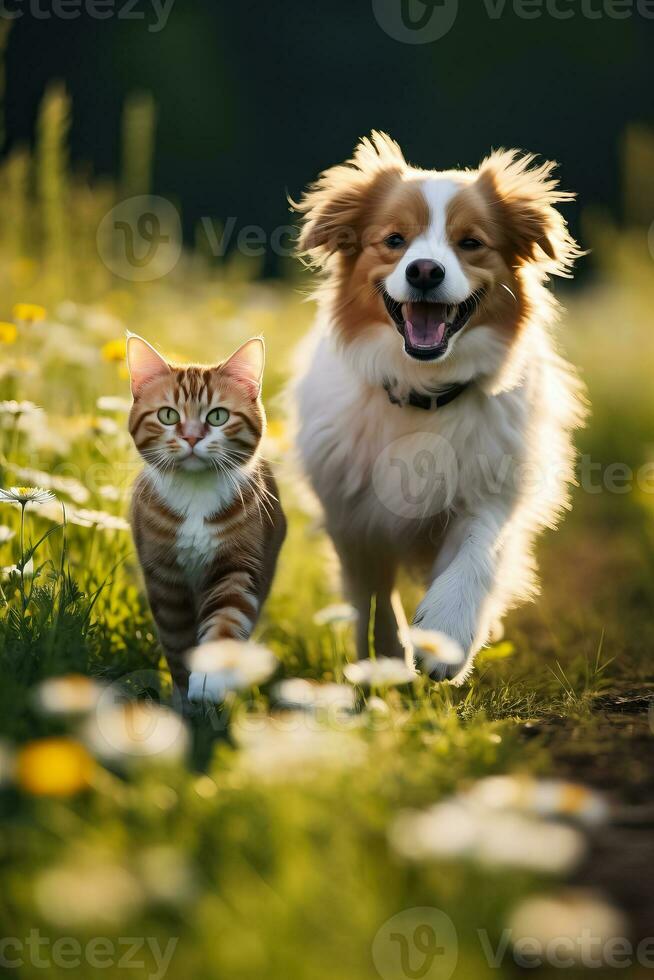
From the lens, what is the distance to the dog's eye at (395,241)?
315cm

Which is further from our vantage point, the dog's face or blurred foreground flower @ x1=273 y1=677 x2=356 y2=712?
the dog's face

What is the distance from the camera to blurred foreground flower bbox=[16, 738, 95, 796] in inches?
59.4

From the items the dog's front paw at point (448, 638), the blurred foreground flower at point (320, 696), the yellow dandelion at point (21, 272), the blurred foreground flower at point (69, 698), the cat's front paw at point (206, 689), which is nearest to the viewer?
the blurred foreground flower at point (69, 698)

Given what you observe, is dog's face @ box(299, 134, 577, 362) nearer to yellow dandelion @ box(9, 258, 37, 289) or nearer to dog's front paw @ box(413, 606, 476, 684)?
dog's front paw @ box(413, 606, 476, 684)

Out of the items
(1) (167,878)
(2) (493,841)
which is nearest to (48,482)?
(1) (167,878)

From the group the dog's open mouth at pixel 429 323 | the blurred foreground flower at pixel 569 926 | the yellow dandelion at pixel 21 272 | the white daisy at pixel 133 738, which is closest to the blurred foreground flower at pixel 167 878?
the white daisy at pixel 133 738

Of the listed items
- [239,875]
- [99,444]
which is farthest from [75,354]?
[239,875]

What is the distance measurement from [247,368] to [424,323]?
65 centimetres

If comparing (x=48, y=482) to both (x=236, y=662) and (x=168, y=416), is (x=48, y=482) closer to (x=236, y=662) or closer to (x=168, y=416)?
(x=168, y=416)

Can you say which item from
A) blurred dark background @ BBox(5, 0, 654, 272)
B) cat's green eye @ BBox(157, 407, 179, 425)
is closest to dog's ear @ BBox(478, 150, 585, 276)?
cat's green eye @ BBox(157, 407, 179, 425)

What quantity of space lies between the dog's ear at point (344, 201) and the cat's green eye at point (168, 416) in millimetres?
1045

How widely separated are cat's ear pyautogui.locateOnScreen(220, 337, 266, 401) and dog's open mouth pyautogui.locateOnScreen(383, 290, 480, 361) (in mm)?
519

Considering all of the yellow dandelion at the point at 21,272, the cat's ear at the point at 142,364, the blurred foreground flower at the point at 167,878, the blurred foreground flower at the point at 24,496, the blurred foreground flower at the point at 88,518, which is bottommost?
the blurred foreground flower at the point at 167,878

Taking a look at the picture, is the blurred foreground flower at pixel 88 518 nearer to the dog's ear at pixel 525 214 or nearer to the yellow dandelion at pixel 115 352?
the yellow dandelion at pixel 115 352
